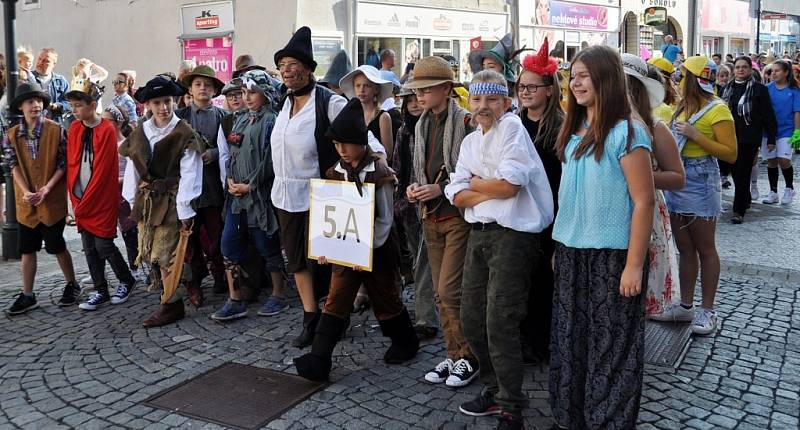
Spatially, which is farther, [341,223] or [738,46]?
[738,46]

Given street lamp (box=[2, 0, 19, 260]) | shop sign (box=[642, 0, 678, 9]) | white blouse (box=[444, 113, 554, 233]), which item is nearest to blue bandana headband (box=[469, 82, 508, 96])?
white blouse (box=[444, 113, 554, 233])

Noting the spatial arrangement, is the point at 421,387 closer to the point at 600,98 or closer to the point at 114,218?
the point at 600,98

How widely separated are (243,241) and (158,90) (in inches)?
51.0

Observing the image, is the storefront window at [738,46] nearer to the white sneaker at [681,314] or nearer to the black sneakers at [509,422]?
the white sneaker at [681,314]

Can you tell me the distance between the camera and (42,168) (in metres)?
6.24

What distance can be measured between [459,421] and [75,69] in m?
7.79

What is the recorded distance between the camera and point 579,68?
11.2 feet

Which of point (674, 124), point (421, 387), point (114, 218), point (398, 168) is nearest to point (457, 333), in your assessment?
point (421, 387)

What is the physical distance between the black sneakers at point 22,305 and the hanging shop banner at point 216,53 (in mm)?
10853

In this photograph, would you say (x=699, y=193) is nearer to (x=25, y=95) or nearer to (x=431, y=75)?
(x=431, y=75)

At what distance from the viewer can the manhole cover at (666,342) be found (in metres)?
4.70

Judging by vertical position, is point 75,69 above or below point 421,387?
above

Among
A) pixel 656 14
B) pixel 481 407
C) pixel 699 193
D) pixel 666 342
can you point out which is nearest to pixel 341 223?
pixel 481 407

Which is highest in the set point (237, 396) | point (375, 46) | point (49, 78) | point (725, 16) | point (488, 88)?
point (725, 16)
